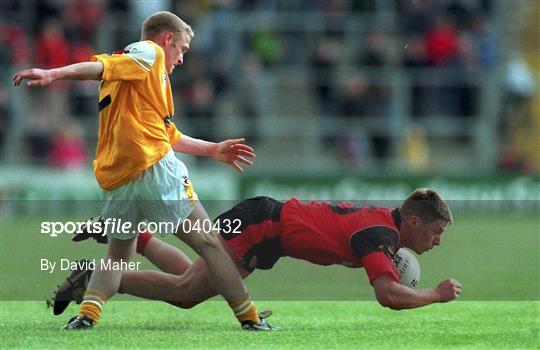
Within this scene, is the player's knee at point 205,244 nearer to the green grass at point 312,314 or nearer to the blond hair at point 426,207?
the green grass at point 312,314

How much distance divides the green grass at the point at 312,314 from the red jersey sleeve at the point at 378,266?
0.41 meters

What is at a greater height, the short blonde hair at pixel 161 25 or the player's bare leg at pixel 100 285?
the short blonde hair at pixel 161 25

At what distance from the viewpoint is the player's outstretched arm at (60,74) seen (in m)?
7.28

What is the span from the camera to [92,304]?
8.41 metres

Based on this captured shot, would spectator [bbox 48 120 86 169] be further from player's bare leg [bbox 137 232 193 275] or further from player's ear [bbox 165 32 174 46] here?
player's ear [bbox 165 32 174 46]

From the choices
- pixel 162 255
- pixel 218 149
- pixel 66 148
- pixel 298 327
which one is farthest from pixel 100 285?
pixel 66 148

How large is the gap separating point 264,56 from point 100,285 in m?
16.1

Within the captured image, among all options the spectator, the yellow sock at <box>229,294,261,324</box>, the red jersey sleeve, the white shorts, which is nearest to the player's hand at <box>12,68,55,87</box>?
the white shorts

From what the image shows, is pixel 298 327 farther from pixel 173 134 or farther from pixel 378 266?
pixel 173 134

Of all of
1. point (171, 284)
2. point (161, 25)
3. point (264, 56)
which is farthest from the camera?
point (264, 56)

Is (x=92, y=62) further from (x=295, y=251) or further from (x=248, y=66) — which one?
(x=248, y=66)

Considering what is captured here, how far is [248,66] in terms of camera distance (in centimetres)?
2344

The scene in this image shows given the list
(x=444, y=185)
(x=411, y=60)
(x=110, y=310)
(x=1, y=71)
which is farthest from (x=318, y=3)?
(x=110, y=310)

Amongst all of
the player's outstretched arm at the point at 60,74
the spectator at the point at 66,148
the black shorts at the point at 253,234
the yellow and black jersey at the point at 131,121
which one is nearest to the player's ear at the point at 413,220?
the black shorts at the point at 253,234
